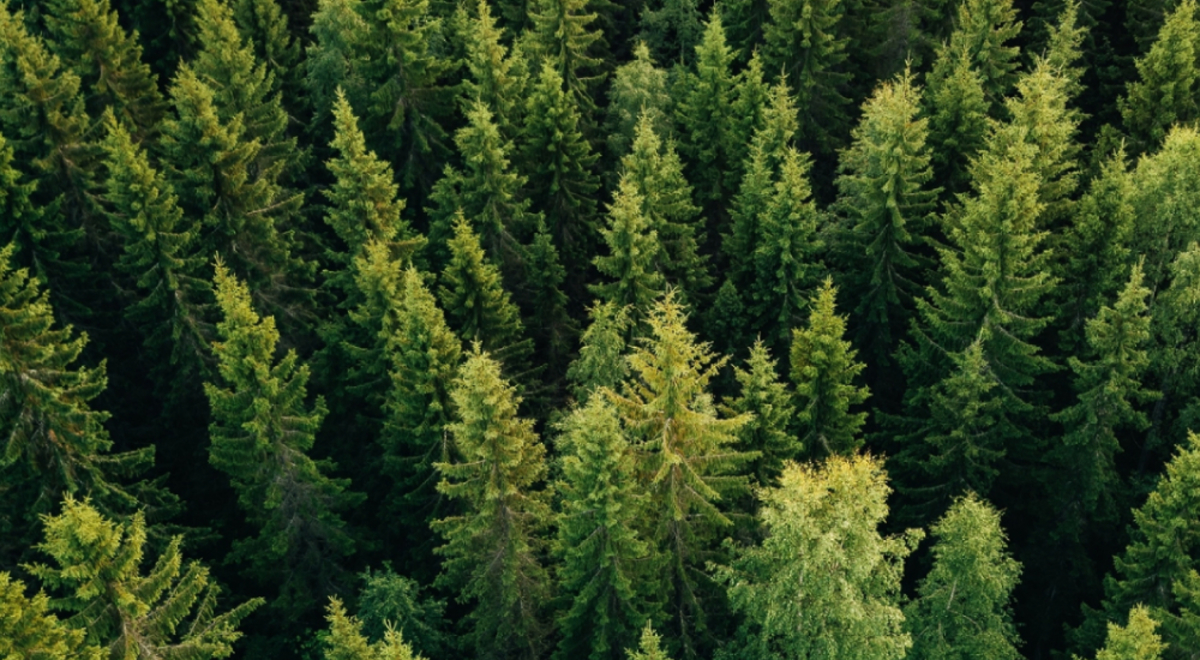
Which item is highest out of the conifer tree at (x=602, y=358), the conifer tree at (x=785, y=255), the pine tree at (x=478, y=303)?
the conifer tree at (x=785, y=255)

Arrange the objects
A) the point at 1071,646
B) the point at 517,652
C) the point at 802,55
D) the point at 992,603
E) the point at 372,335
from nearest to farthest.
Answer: the point at 992,603 < the point at 517,652 < the point at 1071,646 < the point at 372,335 < the point at 802,55

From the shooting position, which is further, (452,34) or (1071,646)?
(452,34)

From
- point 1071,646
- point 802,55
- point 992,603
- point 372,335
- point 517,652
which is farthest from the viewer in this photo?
point 802,55

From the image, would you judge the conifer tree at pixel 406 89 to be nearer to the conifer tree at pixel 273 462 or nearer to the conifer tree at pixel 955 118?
the conifer tree at pixel 273 462

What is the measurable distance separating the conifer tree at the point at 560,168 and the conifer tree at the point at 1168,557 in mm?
23274

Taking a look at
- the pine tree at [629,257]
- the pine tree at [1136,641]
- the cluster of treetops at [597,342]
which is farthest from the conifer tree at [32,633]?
the pine tree at [1136,641]

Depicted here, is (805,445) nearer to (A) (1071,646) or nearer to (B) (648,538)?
(B) (648,538)

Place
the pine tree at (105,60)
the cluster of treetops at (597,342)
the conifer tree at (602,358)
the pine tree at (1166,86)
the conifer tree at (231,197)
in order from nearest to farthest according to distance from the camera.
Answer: the cluster of treetops at (597,342) → the conifer tree at (602,358) → the conifer tree at (231,197) → the pine tree at (1166,86) → the pine tree at (105,60)

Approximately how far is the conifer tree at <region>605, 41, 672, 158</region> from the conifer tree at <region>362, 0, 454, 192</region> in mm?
7244

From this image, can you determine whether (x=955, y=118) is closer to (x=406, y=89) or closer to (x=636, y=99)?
(x=636, y=99)

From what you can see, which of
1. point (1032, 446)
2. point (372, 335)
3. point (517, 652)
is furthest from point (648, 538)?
point (1032, 446)

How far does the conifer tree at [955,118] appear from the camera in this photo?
120 ft

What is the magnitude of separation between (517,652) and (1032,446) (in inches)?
742

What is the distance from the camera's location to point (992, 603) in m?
26.7
